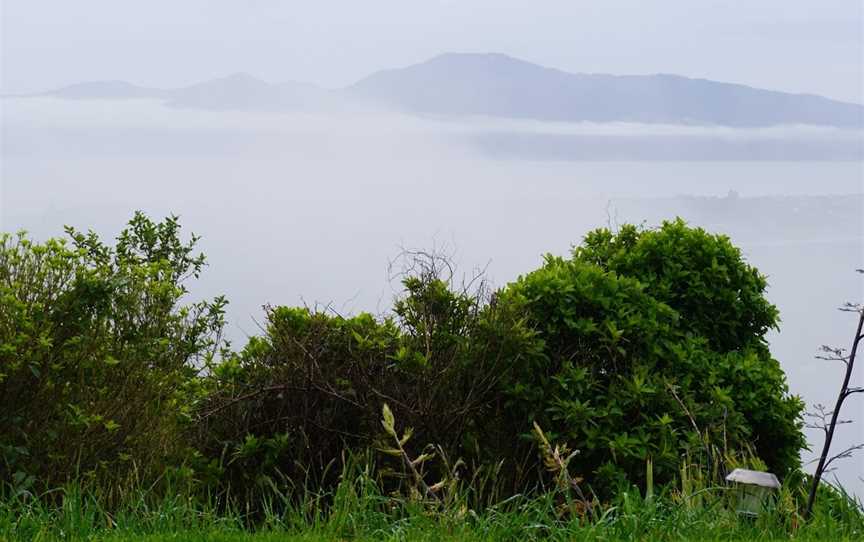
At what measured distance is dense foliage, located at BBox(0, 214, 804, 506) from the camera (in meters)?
6.91

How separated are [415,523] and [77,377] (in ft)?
8.99

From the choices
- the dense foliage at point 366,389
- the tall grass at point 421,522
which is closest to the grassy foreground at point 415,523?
the tall grass at point 421,522

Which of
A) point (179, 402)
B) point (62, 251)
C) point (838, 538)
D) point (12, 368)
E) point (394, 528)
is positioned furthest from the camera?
point (179, 402)

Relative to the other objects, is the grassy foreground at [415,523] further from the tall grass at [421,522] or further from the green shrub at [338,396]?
the green shrub at [338,396]

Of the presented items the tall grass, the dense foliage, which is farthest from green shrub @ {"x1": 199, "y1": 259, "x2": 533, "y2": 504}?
the tall grass

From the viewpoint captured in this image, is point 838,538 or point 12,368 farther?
point 12,368

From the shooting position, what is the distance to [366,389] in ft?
23.8

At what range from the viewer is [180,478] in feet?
22.8

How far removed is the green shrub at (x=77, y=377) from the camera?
6.74 metres

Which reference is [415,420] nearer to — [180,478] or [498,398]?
[498,398]

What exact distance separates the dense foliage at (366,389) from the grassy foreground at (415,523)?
0.71 metres

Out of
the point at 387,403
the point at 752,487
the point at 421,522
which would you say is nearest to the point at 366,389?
the point at 387,403

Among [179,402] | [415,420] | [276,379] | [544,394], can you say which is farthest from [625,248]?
[179,402]

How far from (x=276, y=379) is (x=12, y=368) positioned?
1.71 metres
